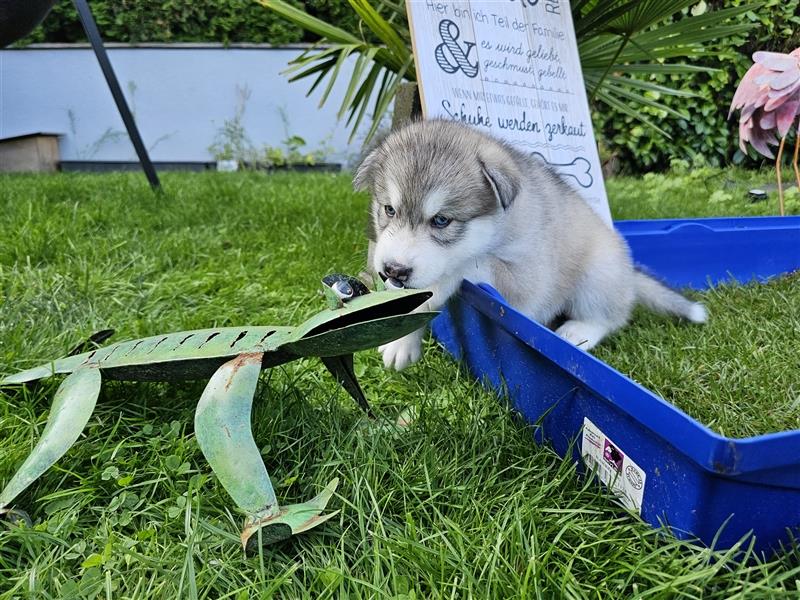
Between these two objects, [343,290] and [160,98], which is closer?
[343,290]

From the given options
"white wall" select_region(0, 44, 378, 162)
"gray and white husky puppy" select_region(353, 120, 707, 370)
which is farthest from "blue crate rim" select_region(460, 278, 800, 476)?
"white wall" select_region(0, 44, 378, 162)

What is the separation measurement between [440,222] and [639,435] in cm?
85

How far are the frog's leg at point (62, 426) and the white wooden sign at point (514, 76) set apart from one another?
145 centimetres

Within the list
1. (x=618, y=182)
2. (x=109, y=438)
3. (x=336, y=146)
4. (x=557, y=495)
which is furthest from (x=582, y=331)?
(x=336, y=146)

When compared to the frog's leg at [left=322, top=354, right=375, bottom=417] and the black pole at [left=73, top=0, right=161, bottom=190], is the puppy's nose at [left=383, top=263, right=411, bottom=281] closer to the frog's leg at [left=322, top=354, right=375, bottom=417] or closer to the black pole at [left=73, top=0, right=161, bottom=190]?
the frog's leg at [left=322, top=354, right=375, bottom=417]

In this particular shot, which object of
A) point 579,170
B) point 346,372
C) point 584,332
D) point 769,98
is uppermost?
point 769,98

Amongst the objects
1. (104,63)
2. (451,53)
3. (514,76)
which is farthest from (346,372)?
(104,63)

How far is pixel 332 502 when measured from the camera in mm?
1125

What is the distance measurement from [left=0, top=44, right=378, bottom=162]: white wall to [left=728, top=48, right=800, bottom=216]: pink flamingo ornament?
18.1ft

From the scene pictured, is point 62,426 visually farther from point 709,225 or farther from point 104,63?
point 104,63

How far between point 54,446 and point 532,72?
7.48 ft

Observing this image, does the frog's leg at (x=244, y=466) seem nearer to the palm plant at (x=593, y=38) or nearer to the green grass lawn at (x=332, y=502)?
the green grass lawn at (x=332, y=502)

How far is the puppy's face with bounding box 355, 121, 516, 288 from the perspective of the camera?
1.62m

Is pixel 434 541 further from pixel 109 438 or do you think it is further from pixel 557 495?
pixel 109 438
